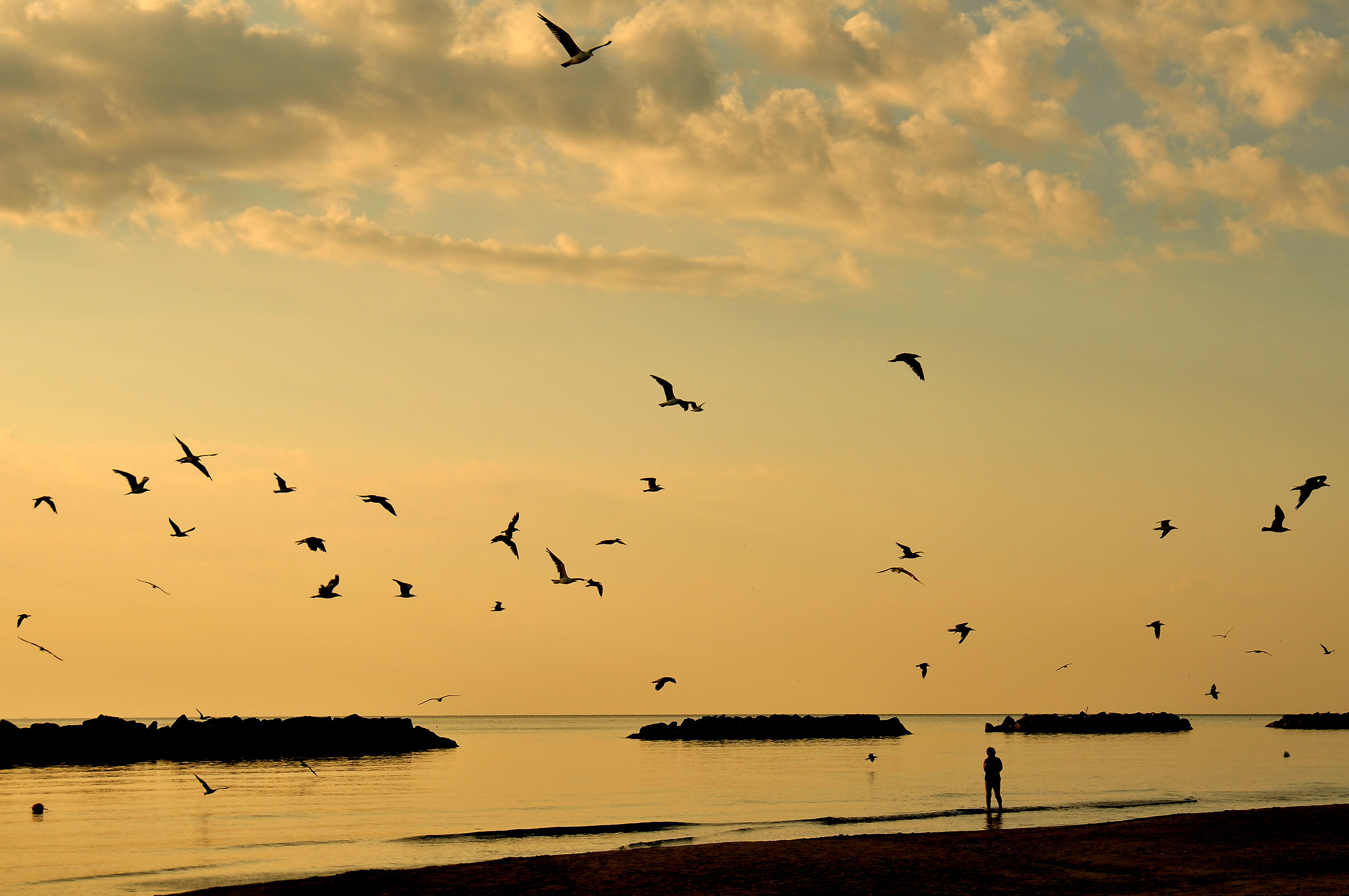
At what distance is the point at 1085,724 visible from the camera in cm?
14138

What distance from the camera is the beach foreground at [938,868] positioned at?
24.1 meters

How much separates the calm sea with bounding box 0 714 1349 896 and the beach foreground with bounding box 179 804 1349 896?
14.3 feet

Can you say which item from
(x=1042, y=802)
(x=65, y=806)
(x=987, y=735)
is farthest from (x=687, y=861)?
(x=987, y=735)

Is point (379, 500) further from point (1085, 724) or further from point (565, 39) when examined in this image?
point (1085, 724)

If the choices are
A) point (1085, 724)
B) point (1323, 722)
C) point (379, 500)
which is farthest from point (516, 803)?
point (1323, 722)

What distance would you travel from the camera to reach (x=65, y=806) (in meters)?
45.2

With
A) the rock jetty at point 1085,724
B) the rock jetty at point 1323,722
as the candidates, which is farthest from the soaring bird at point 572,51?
the rock jetty at point 1323,722

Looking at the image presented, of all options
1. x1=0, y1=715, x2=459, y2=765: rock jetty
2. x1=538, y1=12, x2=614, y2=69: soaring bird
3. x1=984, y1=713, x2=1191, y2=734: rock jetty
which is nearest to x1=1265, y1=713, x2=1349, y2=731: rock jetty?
x1=984, y1=713, x2=1191, y2=734: rock jetty

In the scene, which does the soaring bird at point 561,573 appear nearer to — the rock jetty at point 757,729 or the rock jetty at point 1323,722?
the rock jetty at point 757,729

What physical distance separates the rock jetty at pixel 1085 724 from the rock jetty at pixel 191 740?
80.3 m

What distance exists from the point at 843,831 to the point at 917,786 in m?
23.3

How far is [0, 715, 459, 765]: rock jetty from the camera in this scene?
71688 millimetres

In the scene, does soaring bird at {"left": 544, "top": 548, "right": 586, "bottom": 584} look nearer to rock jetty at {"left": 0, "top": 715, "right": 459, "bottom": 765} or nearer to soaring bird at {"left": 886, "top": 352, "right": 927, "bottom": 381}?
soaring bird at {"left": 886, "top": 352, "right": 927, "bottom": 381}

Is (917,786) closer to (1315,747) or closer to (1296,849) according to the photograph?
(1296,849)
